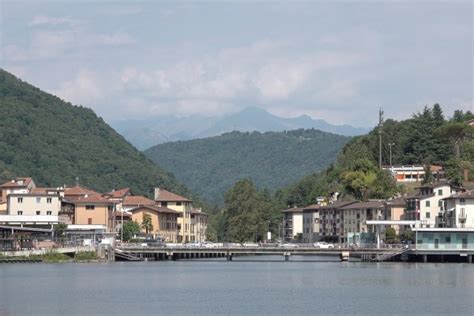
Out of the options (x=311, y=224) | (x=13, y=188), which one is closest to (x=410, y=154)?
(x=311, y=224)

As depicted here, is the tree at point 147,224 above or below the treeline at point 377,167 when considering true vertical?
below

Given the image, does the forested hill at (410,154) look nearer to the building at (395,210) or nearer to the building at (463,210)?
the building at (395,210)

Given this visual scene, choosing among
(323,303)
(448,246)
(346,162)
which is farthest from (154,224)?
(323,303)

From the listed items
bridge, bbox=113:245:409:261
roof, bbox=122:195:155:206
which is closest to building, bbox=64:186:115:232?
bridge, bbox=113:245:409:261

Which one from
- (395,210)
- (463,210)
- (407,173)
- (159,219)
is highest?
(407,173)

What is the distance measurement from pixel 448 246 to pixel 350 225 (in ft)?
144

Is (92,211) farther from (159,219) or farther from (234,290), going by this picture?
(234,290)

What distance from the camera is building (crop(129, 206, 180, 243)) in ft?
537

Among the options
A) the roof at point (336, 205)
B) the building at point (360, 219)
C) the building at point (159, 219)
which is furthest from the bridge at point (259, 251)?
the roof at point (336, 205)

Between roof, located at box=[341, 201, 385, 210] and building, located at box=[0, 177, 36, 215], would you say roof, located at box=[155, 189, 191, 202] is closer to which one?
roof, located at box=[341, 201, 385, 210]

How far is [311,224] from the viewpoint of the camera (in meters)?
188

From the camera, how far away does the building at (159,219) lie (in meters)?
164

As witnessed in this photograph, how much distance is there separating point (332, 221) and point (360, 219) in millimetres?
13902

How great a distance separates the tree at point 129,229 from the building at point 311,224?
119 ft
